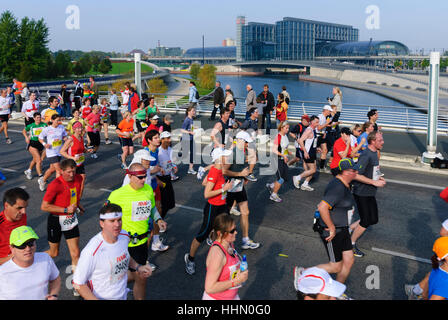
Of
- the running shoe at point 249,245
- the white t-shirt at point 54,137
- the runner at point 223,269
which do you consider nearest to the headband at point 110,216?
the runner at point 223,269

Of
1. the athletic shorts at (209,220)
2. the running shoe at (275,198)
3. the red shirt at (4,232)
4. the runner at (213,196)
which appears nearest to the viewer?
the red shirt at (4,232)

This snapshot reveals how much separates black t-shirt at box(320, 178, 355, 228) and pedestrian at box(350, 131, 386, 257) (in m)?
1.22

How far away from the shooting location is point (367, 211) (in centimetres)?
656

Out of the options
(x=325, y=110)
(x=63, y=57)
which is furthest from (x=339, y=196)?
(x=63, y=57)

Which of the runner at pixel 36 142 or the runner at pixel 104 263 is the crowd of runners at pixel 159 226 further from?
the runner at pixel 36 142

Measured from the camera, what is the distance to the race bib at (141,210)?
489cm

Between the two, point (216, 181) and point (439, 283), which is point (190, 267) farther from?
point (439, 283)

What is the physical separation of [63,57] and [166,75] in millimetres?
→ 25519

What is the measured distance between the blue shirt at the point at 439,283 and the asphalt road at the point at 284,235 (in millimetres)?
1308

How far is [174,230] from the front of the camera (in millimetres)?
7852

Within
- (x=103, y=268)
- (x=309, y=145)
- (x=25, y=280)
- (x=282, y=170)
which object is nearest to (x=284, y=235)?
(x=282, y=170)

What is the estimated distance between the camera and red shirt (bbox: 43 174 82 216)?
5.39 meters

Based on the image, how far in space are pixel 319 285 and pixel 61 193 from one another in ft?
12.7

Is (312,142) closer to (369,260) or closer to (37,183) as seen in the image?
(369,260)
